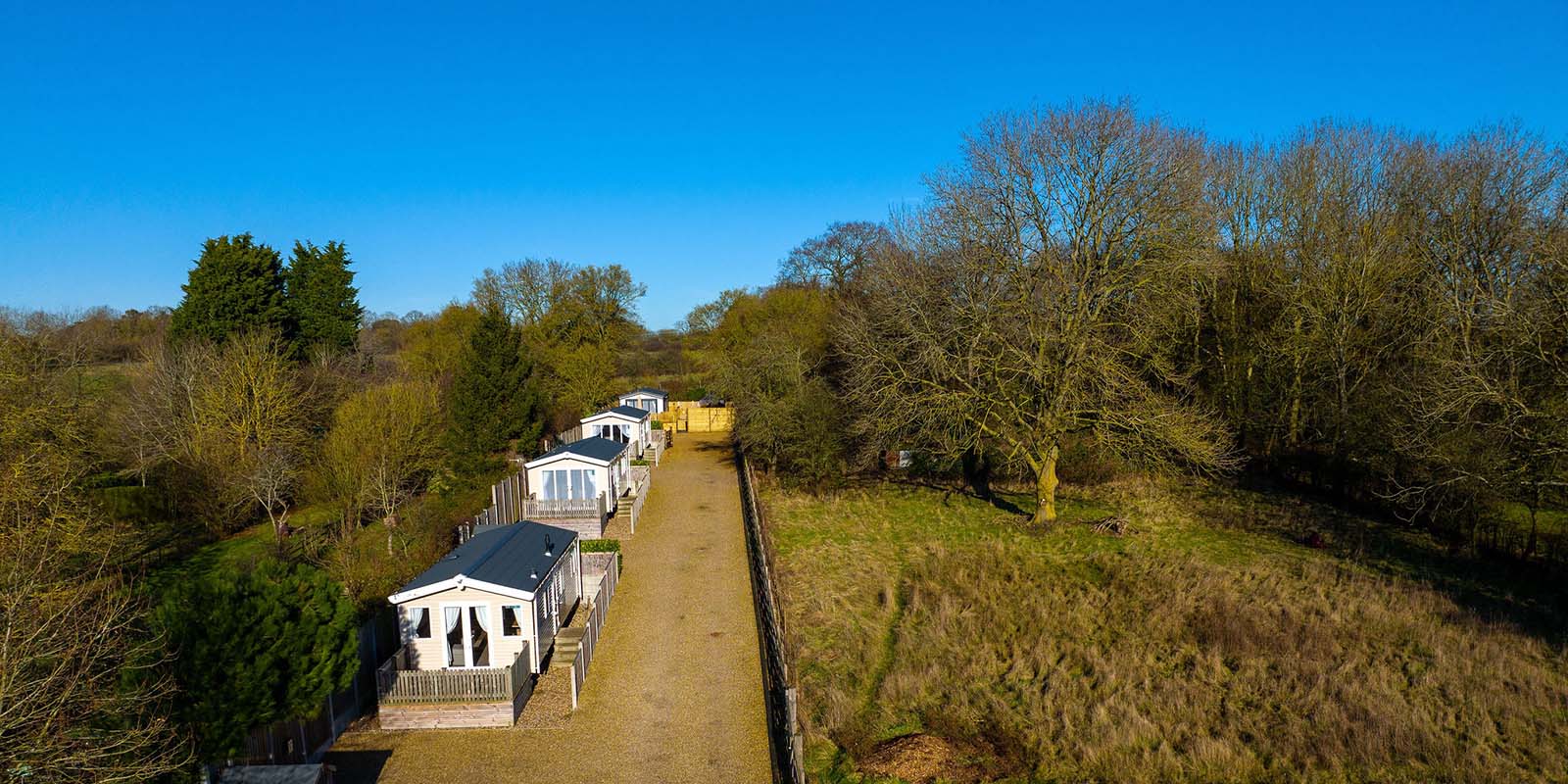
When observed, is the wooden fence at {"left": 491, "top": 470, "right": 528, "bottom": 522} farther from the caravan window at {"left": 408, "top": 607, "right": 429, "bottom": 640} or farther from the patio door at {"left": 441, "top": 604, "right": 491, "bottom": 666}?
the caravan window at {"left": 408, "top": 607, "right": 429, "bottom": 640}

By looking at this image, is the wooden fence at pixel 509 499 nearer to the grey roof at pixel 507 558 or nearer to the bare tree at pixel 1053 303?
Answer: the grey roof at pixel 507 558

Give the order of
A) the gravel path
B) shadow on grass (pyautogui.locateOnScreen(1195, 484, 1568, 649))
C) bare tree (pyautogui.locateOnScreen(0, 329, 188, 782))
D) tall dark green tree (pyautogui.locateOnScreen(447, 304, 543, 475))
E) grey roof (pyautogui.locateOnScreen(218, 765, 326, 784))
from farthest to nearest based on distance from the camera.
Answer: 1. tall dark green tree (pyautogui.locateOnScreen(447, 304, 543, 475))
2. shadow on grass (pyautogui.locateOnScreen(1195, 484, 1568, 649))
3. the gravel path
4. grey roof (pyautogui.locateOnScreen(218, 765, 326, 784))
5. bare tree (pyautogui.locateOnScreen(0, 329, 188, 782))

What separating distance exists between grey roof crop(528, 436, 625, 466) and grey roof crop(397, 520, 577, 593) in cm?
639

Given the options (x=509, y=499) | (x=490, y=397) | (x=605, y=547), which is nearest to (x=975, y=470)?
(x=605, y=547)

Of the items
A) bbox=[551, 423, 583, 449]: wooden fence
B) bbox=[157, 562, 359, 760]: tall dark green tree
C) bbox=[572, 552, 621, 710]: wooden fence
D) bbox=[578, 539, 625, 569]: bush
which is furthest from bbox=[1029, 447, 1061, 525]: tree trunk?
bbox=[551, 423, 583, 449]: wooden fence

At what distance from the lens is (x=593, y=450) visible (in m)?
25.1

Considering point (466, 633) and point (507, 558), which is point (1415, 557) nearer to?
point (507, 558)

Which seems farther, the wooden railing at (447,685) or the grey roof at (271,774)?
the wooden railing at (447,685)

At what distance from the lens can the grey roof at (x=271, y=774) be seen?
938 cm

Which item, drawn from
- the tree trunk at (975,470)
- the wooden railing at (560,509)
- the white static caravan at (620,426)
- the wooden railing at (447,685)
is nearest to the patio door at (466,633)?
the wooden railing at (447,685)

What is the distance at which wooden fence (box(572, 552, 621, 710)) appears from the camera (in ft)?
43.4

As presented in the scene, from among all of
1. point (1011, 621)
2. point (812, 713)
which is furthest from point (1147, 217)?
point (812, 713)

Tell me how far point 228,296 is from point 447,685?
3149cm

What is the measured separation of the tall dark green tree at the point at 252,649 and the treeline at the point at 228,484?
2 centimetres
